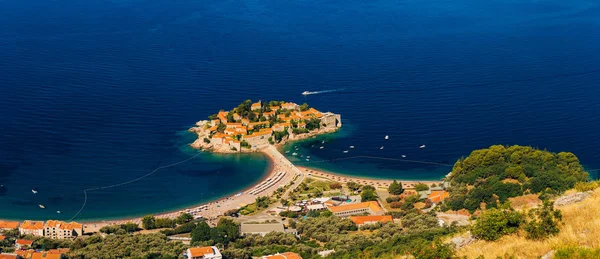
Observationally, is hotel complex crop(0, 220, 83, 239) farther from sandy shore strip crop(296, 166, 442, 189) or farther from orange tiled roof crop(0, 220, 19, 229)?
sandy shore strip crop(296, 166, 442, 189)

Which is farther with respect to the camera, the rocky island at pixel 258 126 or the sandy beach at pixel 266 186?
the rocky island at pixel 258 126

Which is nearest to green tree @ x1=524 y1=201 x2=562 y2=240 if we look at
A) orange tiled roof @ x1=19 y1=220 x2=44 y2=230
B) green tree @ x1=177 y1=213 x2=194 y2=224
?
green tree @ x1=177 y1=213 x2=194 y2=224

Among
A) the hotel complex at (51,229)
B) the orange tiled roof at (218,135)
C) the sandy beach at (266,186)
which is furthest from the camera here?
the orange tiled roof at (218,135)

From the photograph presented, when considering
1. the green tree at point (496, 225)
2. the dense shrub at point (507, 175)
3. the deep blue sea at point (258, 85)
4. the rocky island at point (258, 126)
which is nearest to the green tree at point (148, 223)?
the deep blue sea at point (258, 85)

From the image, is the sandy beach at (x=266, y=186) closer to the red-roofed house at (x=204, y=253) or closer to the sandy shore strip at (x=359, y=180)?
the sandy shore strip at (x=359, y=180)

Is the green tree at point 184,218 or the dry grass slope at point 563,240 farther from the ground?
the dry grass slope at point 563,240
